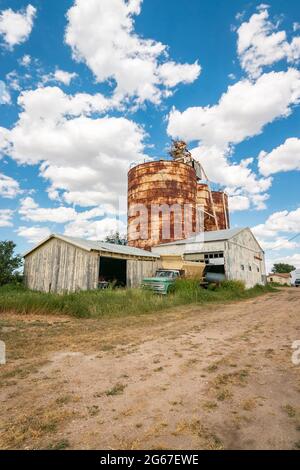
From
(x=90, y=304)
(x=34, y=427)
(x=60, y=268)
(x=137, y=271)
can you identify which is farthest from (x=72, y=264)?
(x=34, y=427)

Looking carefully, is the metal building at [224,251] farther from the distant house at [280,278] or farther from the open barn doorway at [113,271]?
the distant house at [280,278]

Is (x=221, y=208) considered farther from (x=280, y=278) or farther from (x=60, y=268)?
(x=280, y=278)

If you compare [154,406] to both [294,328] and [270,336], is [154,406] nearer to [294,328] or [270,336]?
[270,336]

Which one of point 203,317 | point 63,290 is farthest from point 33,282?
point 203,317

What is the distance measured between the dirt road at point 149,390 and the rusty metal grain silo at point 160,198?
16.4 m

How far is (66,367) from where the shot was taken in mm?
4742

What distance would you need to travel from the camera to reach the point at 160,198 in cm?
2344

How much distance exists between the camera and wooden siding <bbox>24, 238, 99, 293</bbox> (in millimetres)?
14680

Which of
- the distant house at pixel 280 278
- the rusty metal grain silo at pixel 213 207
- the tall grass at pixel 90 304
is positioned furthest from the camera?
the distant house at pixel 280 278

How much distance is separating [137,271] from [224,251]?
676cm

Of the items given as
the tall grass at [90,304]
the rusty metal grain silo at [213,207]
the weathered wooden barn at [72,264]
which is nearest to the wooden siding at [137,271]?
the weathered wooden barn at [72,264]

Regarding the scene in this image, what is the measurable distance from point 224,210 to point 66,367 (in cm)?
2977

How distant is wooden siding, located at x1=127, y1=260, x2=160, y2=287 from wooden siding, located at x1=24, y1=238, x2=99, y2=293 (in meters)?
3.05

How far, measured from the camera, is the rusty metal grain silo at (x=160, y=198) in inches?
925
